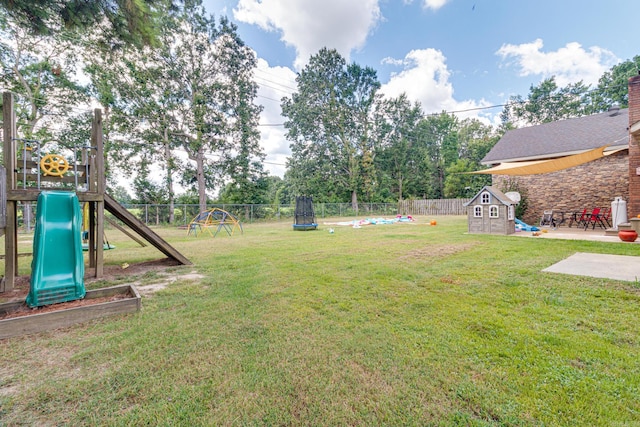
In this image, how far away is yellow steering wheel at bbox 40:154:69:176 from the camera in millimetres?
3531

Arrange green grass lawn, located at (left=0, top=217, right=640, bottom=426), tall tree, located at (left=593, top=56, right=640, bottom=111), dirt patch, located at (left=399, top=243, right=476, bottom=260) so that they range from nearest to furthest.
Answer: green grass lawn, located at (left=0, top=217, right=640, bottom=426) → dirt patch, located at (left=399, top=243, right=476, bottom=260) → tall tree, located at (left=593, top=56, right=640, bottom=111)

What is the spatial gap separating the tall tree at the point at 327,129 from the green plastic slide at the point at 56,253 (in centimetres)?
2331

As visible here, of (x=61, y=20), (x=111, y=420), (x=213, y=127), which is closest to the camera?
(x=111, y=420)

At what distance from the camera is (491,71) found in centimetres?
1634

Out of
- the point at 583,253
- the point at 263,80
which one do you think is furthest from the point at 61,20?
the point at 263,80

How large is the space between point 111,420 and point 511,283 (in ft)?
13.7

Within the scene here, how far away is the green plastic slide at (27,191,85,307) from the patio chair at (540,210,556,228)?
14.1 m

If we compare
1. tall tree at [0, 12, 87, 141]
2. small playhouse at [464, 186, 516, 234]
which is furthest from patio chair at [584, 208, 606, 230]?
tall tree at [0, 12, 87, 141]

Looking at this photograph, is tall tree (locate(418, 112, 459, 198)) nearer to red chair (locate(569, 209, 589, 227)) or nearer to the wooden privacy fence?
the wooden privacy fence

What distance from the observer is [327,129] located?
26.3 meters

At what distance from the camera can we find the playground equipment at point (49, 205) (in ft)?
8.96

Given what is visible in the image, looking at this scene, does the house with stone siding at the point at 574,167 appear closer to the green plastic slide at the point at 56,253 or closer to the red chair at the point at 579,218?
the red chair at the point at 579,218

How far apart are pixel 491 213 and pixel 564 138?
8.91 m

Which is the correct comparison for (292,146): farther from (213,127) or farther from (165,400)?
(165,400)
